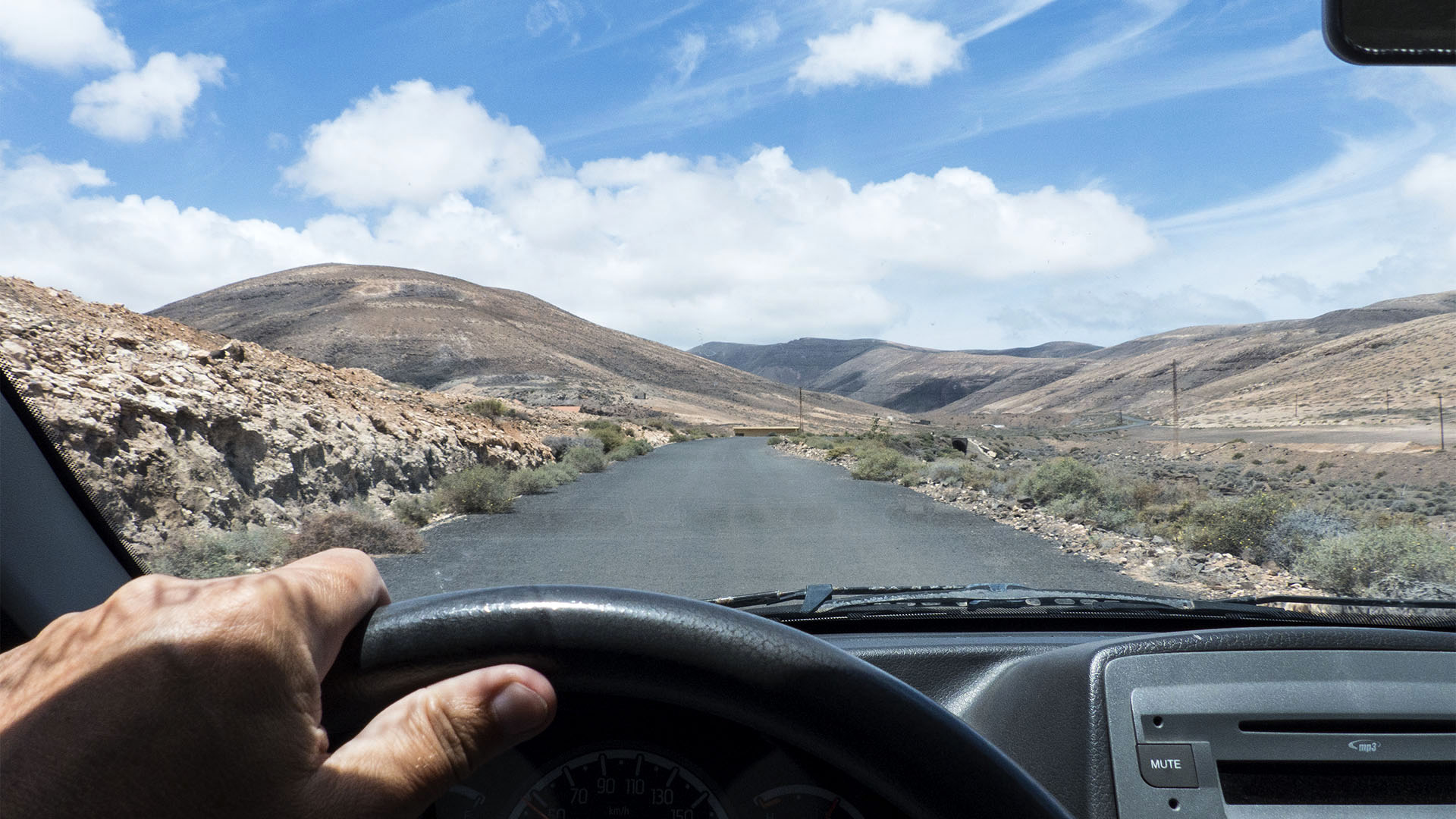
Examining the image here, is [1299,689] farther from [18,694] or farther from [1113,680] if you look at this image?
[18,694]

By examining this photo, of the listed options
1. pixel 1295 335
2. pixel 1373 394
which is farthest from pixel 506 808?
pixel 1295 335

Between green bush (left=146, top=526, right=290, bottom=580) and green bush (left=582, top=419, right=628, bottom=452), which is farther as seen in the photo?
green bush (left=582, top=419, right=628, bottom=452)

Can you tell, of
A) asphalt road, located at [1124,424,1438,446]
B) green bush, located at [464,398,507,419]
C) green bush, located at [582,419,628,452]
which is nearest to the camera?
green bush, located at [582,419,628,452]

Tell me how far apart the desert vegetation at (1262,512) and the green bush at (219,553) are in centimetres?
910

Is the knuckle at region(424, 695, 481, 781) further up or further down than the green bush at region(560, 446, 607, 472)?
further up

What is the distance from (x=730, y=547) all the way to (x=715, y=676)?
10.6m

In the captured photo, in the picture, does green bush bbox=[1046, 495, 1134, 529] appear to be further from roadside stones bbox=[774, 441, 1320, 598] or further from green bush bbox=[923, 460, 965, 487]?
green bush bbox=[923, 460, 965, 487]

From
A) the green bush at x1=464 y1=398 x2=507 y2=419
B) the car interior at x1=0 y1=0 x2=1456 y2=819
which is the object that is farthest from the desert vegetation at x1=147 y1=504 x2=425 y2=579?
the green bush at x1=464 y1=398 x2=507 y2=419

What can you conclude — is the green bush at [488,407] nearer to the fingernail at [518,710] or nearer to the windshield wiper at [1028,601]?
the windshield wiper at [1028,601]

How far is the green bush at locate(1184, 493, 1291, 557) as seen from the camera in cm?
1169

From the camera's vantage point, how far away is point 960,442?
41.5m

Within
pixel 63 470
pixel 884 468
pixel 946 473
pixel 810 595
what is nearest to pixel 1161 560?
pixel 810 595

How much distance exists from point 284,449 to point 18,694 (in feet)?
45.8

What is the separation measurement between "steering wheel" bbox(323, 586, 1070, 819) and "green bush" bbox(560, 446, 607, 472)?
25.6 m
